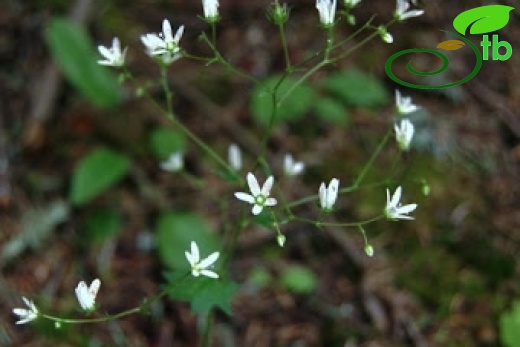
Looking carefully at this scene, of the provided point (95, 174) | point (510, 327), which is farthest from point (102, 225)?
point (510, 327)

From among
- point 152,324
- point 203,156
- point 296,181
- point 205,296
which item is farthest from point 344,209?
point 205,296

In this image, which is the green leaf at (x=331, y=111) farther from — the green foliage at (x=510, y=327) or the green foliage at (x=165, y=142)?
the green foliage at (x=510, y=327)

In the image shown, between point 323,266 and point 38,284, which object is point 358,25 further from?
point 38,284

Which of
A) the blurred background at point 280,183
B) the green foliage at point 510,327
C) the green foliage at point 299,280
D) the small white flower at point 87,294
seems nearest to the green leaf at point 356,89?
the blurred background at point 280,183

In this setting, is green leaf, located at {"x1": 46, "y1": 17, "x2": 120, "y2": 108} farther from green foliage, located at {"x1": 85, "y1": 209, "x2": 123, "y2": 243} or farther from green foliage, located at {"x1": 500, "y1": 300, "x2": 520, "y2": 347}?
green foliage, located at {"x1": 500, "y1": 300, "x2": 520, "y2": 347}

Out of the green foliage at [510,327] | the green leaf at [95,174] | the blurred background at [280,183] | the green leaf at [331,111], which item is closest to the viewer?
the green foliage at [510,327]

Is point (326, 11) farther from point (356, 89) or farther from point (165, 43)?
point (356, 89)
